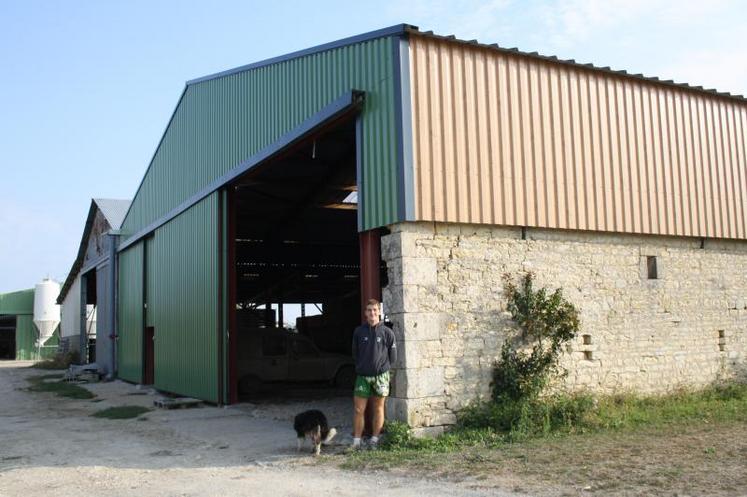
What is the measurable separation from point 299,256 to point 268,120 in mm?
9925

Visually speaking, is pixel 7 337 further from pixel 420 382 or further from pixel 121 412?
pixel 420 382

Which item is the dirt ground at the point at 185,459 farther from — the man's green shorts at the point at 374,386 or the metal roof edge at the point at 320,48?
the metal roof edge at the point at 320,48

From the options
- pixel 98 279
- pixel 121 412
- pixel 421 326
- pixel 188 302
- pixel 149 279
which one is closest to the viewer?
pixel 421 326

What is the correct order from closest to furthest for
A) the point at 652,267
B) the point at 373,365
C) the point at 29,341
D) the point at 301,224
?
the point at 373,365, the point at 652,267, the point at 301,224, the point at 29,341

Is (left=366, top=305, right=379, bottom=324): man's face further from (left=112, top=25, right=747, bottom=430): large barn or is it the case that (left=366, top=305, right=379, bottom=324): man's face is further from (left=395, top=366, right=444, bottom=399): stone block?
(left=395, top=366, right=444, bottom=399): stone block

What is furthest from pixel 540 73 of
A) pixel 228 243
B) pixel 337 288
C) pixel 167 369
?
pixel 337 288

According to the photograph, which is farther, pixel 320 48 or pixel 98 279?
pixel 98 279

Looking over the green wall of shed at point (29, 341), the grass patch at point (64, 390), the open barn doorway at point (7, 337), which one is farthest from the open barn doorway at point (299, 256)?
the open barn doorway at point (7, 337)

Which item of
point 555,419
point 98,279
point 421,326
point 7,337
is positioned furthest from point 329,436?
point 7,337

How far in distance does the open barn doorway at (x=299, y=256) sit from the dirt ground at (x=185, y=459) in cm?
223

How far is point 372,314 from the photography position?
29.1 feet

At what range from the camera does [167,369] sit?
18203 mm

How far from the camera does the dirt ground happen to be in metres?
7.11

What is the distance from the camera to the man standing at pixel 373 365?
8.81m
